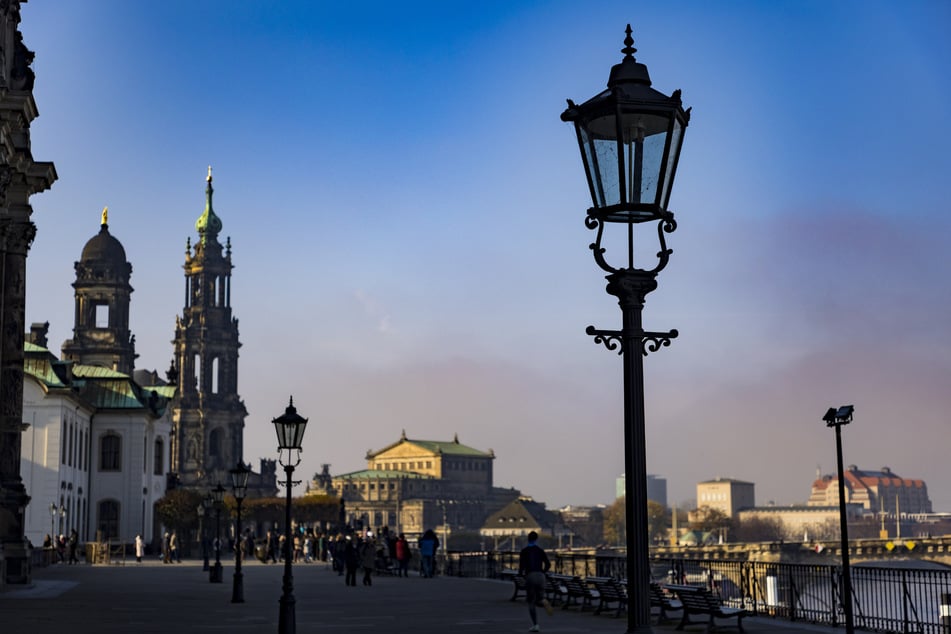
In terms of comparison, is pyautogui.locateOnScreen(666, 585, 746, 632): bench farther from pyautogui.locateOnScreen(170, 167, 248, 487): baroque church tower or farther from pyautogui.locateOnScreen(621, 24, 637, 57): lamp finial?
pyautogui.locateOnScreen(170, 167, 248, 487): baroque church tower

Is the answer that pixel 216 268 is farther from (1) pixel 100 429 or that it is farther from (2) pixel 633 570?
(2) pixel 633 570

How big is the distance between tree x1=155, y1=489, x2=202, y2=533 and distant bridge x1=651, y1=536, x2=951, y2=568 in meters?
48.7

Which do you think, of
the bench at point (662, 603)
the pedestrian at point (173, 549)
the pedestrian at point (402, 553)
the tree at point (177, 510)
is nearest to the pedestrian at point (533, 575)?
the bench at point (662, 603)

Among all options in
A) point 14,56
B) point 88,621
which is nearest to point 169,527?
point 14,56

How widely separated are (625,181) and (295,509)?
9941 centimetres

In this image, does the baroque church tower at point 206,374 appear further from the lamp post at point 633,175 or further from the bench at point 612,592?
the lamp post at point 633,175

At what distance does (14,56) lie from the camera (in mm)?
33219

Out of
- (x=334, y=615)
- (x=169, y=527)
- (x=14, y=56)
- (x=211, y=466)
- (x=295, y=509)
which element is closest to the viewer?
(x=334, y=615)

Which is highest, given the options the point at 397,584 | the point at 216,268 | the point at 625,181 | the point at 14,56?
the point at 216,268

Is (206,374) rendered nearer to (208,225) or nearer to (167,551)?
(208,225)

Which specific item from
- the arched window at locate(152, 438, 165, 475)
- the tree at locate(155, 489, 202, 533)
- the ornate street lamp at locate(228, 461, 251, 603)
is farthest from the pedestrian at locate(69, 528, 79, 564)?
the ornate street lamp at locate(228, 461, 251, 603)

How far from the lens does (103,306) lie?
111688mm

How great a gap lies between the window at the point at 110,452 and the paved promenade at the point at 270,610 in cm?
3428

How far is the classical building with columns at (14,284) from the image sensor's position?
32.8 m
